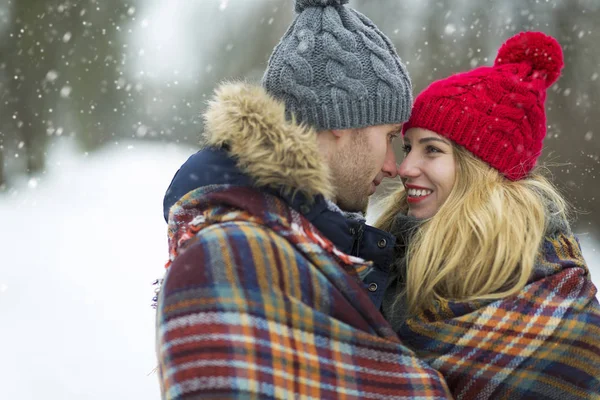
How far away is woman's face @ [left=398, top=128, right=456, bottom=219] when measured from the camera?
2.45 meters

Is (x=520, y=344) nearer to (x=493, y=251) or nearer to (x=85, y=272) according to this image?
(x=493, y=251)

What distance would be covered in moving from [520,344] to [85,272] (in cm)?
456

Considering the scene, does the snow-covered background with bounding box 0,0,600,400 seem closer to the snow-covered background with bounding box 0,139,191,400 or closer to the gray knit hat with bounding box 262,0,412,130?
the snow-covered background with bounding box 0,139,191,400

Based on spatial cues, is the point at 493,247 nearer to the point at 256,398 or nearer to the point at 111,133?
the point at 256,398

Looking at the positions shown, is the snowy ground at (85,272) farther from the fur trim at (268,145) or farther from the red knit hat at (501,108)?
the fur trim at (268,145)

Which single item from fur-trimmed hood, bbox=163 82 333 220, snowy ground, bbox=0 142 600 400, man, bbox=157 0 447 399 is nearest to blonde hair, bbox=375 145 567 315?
man, bbox=157 0 447 399

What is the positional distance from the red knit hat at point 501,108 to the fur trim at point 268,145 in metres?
0.69

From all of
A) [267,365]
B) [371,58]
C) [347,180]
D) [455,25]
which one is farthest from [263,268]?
[455,25]

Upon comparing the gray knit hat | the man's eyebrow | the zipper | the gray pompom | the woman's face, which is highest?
the gray pompom

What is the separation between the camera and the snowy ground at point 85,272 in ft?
16.3

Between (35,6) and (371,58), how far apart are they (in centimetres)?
479

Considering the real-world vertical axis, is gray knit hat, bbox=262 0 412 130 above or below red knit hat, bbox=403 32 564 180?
above

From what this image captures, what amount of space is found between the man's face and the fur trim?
1.10 feet

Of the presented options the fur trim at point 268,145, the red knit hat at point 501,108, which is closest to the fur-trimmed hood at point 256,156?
the fur trim at point 268,145
